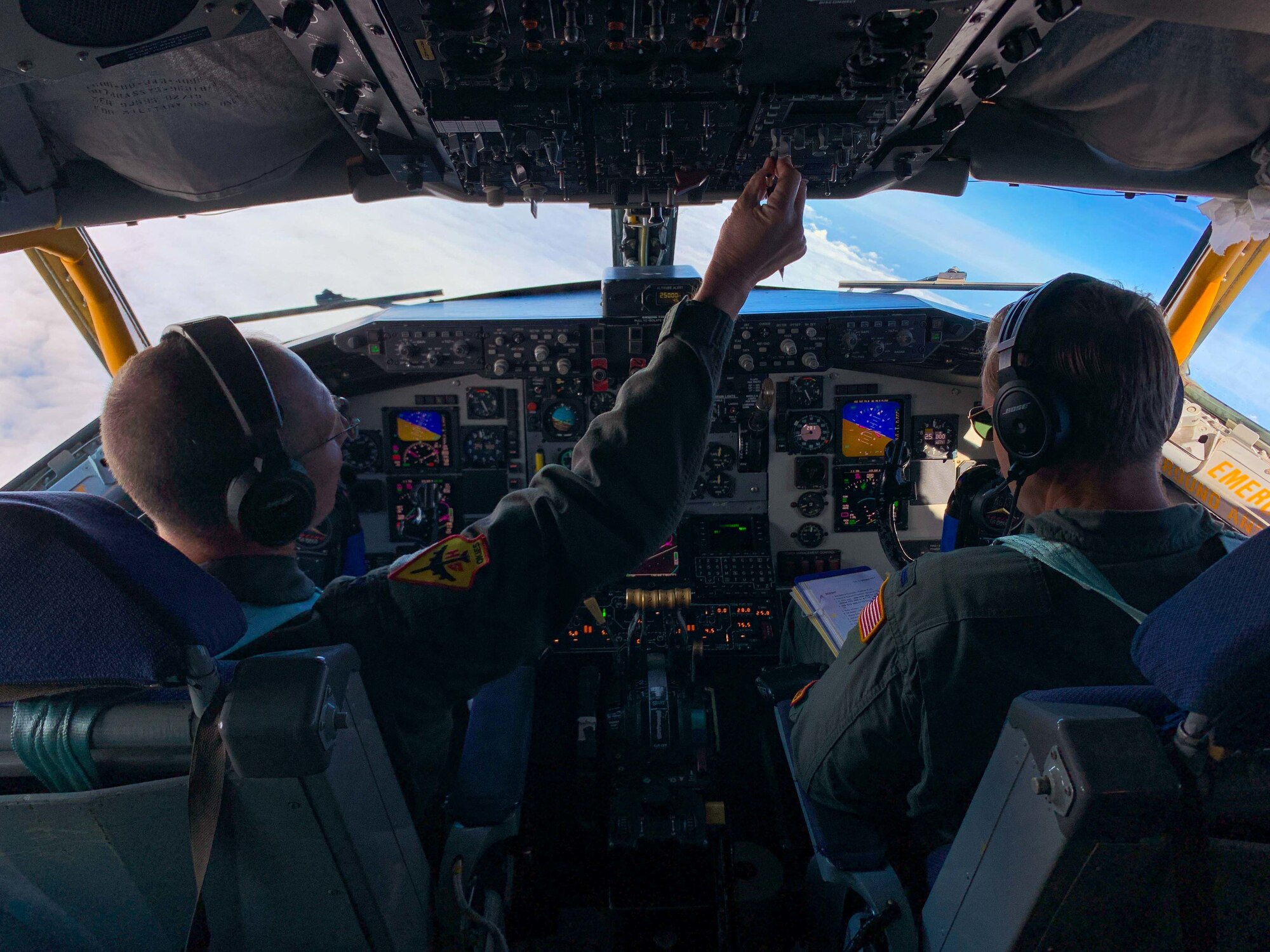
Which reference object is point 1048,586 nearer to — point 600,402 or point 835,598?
point 835,598

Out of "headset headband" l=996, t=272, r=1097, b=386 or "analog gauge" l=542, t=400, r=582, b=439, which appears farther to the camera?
"analog gauge" l=542, t=400, r=582, b=439

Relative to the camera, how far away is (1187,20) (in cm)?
103

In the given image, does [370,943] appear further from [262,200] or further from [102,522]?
[262,200]

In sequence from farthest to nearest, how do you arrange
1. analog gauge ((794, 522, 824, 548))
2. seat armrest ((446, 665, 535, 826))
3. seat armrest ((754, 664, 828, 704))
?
analog gauge ((794, 522, 824, 548))
seat armrest ((754, 664, 828, 704))
seat armrest ((446, 665, 535, 826))

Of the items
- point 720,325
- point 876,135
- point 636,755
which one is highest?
point 876,135

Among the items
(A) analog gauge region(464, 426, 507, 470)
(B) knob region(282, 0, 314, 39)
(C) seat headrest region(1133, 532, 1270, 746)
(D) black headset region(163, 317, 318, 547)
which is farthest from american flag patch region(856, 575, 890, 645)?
(A) analog gauge region(464, 426, 507, 470)

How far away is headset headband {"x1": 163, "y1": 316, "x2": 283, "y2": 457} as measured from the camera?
0.86 meters

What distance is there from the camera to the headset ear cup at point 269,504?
0.89 meters

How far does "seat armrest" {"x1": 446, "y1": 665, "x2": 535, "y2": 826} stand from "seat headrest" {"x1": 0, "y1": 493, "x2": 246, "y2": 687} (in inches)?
32.5

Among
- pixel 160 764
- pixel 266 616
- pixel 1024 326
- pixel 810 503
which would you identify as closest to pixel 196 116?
pixel 266 616

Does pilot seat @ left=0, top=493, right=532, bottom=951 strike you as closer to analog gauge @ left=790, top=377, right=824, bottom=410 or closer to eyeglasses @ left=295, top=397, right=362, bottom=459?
eyeglasses @ left=295, top=397, right=362, bottom=459

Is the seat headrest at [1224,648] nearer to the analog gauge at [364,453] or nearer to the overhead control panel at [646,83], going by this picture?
the overhead control panel at [646,83]

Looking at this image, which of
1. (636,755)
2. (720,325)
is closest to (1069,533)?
(720,325)

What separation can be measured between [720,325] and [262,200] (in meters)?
1.58
